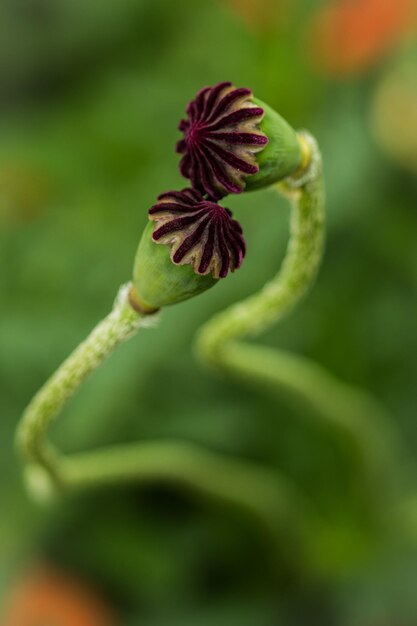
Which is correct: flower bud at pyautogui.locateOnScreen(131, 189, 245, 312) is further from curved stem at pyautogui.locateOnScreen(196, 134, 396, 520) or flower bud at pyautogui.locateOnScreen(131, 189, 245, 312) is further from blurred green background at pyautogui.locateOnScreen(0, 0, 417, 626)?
blurred green background at pyautogui.locateOnScreen(0, 0, 417, 626)

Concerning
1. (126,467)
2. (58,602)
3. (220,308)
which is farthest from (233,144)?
(58,602)

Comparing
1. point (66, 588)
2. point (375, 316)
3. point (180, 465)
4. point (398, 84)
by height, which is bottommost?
point (66, 588)

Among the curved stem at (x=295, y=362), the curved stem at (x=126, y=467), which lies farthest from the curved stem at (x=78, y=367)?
the curved stem at (x=295, y=362)

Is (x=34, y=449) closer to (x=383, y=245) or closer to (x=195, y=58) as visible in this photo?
(x=383, y=245)

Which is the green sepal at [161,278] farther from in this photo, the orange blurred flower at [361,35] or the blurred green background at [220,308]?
the orange blurred flower at [361,35]

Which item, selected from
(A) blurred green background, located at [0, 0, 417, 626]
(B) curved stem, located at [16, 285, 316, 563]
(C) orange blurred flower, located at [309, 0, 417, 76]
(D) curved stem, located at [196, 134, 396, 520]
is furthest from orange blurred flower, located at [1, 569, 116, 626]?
(C) orange blurred flower, located at [309, 0, 417, 76]

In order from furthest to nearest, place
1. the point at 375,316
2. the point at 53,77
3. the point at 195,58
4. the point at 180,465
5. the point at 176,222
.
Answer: the point at 53,77
the point at 195,58
the point at 375,316
the point at 180,465
the point at 176,222

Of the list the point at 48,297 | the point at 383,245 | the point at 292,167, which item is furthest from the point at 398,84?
the point at 292,167

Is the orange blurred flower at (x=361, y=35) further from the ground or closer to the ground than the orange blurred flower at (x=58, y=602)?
further from the ground
